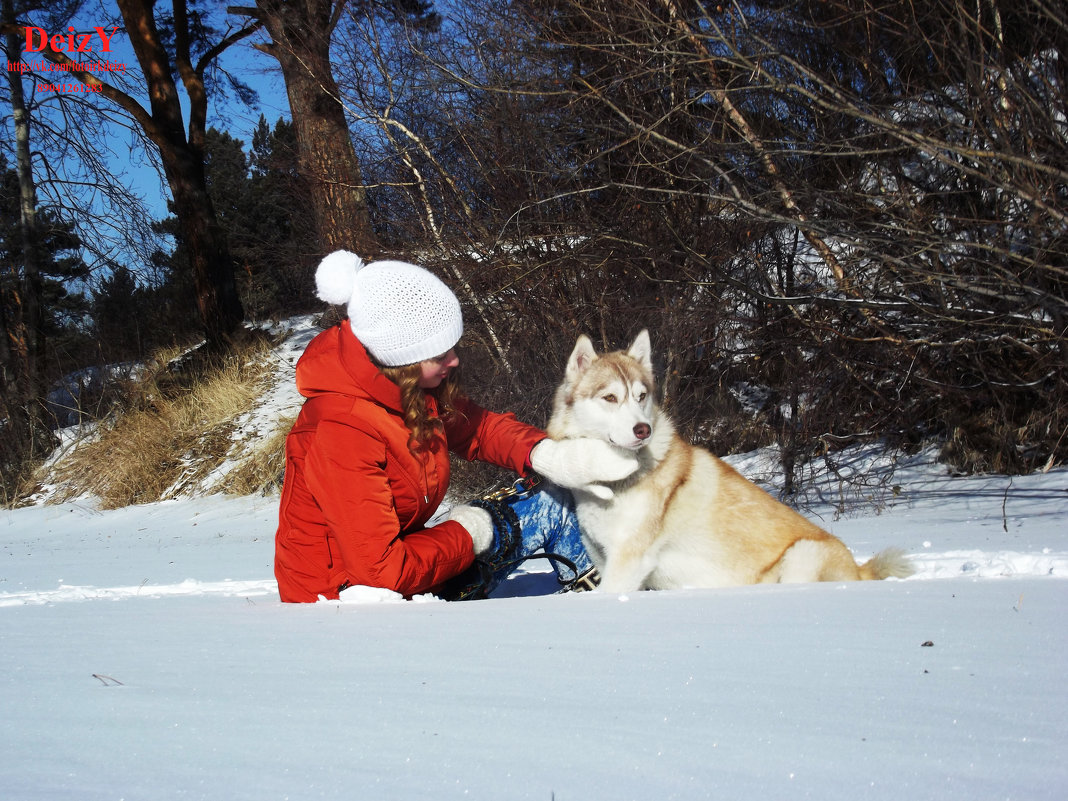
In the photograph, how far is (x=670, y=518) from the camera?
144 inches

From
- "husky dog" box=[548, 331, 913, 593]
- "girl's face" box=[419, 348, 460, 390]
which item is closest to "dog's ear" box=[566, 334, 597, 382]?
"husky dog" box=[548, 331, 913, 593]

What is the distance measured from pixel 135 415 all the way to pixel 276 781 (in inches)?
409

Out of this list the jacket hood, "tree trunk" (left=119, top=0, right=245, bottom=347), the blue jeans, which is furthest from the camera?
"tree trunk" (left=119, top=0, right=245, bottom=347)

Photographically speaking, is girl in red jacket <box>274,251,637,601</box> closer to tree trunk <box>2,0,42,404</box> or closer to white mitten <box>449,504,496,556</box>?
white mitten <box>449,504,496,556</box>

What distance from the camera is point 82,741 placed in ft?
4.30

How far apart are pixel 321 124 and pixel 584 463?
19.2ft

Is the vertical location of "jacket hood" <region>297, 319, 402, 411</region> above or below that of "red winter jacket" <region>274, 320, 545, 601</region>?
above

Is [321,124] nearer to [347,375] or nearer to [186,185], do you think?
[186,185]

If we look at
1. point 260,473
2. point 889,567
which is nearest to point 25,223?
point 260,473

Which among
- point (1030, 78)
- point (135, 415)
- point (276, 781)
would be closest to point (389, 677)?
point (276, 781)

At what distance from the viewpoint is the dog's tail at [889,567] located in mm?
3141

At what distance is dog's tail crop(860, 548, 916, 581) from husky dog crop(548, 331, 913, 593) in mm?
161

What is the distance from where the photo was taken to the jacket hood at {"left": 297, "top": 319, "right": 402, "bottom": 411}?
9.73 ft

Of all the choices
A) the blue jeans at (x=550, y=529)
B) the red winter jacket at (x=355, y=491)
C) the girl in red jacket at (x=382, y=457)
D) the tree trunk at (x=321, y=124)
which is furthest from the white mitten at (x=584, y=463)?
the tree trunk at (x=321, y=124)
